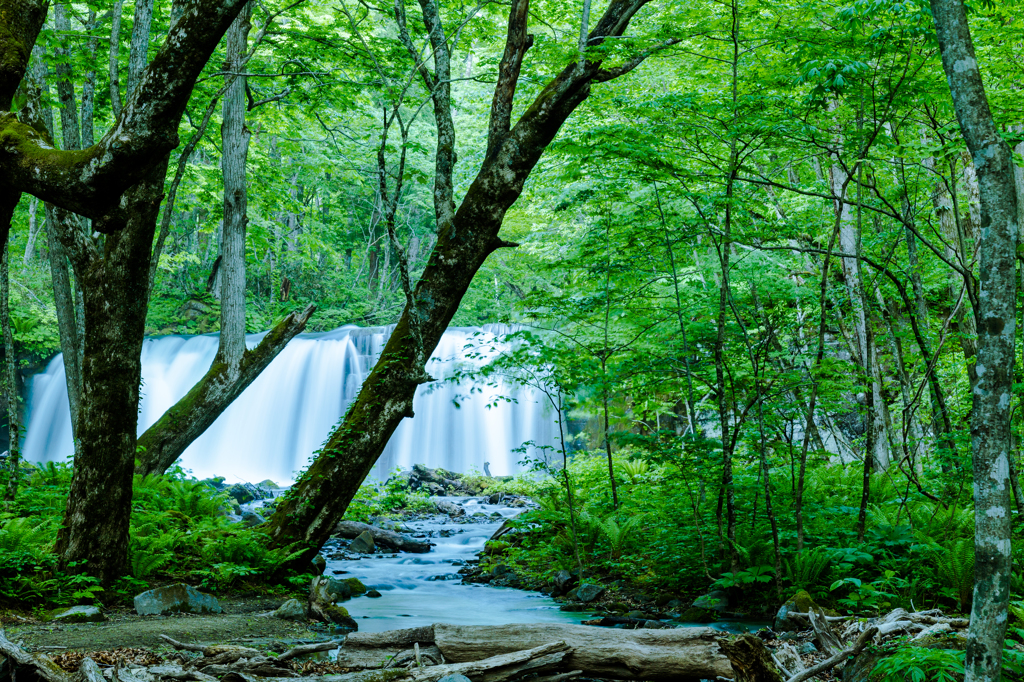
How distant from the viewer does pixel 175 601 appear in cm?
543

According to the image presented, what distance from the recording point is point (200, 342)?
20062mm

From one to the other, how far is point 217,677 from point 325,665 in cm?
65

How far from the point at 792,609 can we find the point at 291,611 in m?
4.11

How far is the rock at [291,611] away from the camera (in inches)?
218

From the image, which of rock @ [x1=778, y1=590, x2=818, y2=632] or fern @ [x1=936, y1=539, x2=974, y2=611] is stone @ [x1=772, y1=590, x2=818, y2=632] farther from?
fern @ [x1=936, y1=539, x2=974, y2=611]

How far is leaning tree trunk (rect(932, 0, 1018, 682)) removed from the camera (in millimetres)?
2436

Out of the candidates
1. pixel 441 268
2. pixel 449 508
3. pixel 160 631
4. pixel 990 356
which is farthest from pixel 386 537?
pixel 990 356

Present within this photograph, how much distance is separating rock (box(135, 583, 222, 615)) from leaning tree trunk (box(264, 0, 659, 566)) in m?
0.98

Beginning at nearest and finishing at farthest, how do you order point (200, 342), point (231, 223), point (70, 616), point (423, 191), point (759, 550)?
point (70, 616), point (759, 550), point (231, 223), point (200, 342), point (423, 191)

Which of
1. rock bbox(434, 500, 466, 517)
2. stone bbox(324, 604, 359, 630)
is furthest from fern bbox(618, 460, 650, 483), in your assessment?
stone bbox(324, 604, 359, 630)

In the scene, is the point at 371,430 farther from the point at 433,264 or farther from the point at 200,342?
the point at 200,342

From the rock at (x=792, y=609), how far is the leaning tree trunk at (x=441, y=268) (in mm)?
3730

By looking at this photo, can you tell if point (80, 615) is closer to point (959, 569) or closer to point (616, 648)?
point (616, 648)

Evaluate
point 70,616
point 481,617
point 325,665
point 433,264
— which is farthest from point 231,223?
point 325,665
